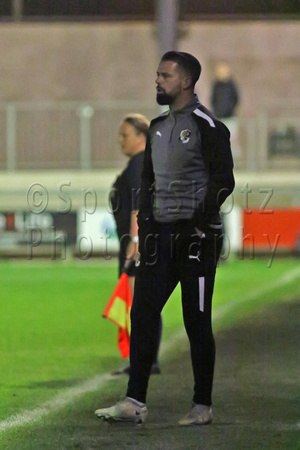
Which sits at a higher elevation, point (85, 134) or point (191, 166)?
point (191, 166)

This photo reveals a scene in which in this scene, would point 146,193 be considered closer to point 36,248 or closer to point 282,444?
point 282,444

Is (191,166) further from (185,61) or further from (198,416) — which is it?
(198,416)

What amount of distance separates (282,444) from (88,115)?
16.3 metres

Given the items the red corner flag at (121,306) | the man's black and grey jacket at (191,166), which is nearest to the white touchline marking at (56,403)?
the red corner flag at (121,306)

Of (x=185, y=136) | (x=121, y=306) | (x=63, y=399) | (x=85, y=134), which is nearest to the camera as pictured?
(x=185, y=136)

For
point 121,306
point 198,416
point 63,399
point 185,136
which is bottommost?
point 63,399

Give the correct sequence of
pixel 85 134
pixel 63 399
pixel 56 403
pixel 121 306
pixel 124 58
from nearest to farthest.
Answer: pixel 56 403 → pixel 63 399 → pixel 121 306 → pixel 85 134 → pixel 124 58

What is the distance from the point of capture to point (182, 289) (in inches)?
268

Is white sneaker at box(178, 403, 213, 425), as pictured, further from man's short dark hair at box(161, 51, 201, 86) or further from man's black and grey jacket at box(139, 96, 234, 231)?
man's short dark hair at box(161, 51, 201, 86)

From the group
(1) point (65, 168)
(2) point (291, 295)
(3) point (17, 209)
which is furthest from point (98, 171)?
(2) point (291, 295)

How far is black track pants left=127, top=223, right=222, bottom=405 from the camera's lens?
6766 millimetres

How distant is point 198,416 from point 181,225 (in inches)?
40.6

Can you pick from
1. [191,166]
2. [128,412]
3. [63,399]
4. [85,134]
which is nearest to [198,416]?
[128,412]

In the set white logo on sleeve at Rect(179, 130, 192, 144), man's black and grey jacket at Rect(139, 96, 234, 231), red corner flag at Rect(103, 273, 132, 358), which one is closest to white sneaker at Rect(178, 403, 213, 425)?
man's black and grey jacket at Rect(139, 96, 234, 231)
